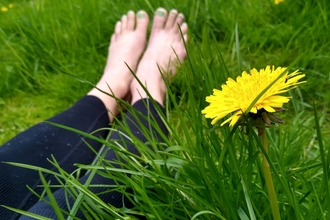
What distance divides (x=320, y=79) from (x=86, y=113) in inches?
26.2

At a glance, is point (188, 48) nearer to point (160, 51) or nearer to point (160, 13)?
point (160, 51)

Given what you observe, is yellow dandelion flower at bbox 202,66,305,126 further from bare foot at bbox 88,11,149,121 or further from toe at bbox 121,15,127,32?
toe at bbox 121,15,127,32

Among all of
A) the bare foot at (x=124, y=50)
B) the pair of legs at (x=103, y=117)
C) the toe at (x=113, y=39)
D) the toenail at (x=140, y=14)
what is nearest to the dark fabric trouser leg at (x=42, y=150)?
the pair of legs at (x=103, y=117)

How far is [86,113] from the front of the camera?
42.5 inches

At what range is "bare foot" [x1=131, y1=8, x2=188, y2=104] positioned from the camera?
4.25 feet

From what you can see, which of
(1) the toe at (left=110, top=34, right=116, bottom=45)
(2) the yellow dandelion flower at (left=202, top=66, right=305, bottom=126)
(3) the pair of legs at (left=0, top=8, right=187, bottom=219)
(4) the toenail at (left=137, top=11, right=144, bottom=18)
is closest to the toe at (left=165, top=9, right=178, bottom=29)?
(3) the pair of legs at (left=0, top=8, right=187, bottom=219)

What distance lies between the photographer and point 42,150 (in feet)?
2.97

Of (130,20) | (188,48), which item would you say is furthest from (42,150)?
(130,20)

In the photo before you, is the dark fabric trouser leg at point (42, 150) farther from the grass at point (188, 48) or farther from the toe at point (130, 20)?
the toe at point (130, 20)

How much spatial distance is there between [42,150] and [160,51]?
71 cm

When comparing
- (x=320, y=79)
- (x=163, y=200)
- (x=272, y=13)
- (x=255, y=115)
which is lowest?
(x=320, y=79)

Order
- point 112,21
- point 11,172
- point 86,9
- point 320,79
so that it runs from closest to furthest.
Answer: point 11,172, point 320,79, point 86,9, point 112,21

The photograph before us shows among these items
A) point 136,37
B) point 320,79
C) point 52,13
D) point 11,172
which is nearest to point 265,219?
point 11,172

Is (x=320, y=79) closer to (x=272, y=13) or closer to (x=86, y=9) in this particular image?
(x=272, y=13)
